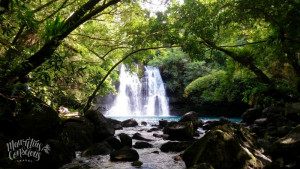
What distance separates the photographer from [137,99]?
23.0 meters

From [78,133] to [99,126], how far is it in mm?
1282

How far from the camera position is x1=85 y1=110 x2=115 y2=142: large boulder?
6781mm

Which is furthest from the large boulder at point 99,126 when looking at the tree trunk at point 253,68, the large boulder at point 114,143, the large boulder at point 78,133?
the tree trunk at point 253,68

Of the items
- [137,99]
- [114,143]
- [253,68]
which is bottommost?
[114,143]

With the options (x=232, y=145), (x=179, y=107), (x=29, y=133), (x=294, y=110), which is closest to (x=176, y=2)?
(x=232, y=145)

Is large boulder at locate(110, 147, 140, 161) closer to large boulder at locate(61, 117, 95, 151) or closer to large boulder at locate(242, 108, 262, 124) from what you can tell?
large boulder at locate(61, 117, 95, 151)

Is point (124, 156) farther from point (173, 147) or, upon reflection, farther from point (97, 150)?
point (173, 147)

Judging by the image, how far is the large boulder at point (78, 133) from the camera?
541cm

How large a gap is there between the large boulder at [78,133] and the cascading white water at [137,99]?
16612 mm

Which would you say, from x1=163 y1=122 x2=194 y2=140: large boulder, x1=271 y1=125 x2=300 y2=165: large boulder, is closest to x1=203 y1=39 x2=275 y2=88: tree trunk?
x1=163 y1=122 x2=194 y2=140: large boulder

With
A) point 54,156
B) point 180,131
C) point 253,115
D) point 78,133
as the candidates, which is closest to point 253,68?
point 180,131

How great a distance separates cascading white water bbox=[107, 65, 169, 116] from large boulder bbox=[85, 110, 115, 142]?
15.4 m

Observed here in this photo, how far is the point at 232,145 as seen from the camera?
3.65 meters

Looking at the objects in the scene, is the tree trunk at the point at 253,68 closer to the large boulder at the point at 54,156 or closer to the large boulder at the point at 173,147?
the large boulder at the point at 173,147
